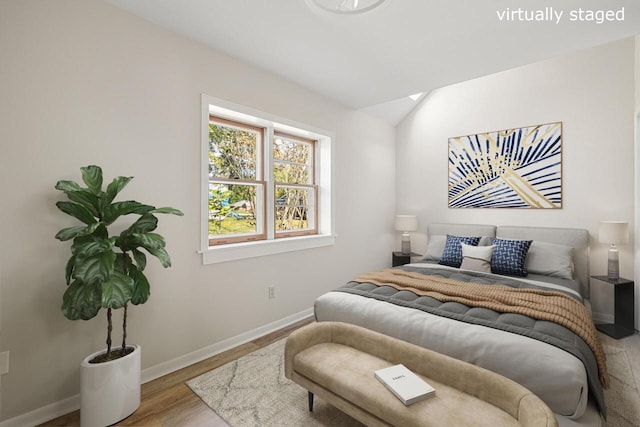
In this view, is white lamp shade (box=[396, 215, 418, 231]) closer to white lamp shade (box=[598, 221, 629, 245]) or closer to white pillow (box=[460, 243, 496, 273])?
white pillow (box=[460, 243, 496, 273])

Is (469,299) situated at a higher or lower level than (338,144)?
lower

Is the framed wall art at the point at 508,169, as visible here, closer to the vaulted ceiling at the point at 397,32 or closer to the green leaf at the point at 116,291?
the vaulted ceiling at the point at 397,32

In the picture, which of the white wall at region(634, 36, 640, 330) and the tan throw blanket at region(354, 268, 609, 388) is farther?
the white wall at region(634, 36, 640, 330)

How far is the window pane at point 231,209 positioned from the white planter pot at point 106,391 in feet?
4.18

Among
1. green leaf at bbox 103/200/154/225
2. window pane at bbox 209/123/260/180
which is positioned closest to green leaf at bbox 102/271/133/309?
green leaf at bbox 103/200/154/225

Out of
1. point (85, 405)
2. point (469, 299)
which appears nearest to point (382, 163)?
point (469, 299)

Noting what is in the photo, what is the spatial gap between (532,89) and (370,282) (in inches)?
130

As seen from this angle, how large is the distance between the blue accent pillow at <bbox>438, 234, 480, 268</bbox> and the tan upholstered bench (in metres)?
2.03

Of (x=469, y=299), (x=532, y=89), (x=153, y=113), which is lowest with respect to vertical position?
(x=469, y=299)

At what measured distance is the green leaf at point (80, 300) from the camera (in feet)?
5.34

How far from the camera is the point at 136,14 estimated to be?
217cm

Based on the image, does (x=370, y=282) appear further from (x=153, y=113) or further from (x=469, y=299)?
(x=153, y=113)

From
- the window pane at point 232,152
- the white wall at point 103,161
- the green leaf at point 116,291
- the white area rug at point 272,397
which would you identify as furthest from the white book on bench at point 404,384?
the window pane at point 232,152

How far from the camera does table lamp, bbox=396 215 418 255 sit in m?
4.51
